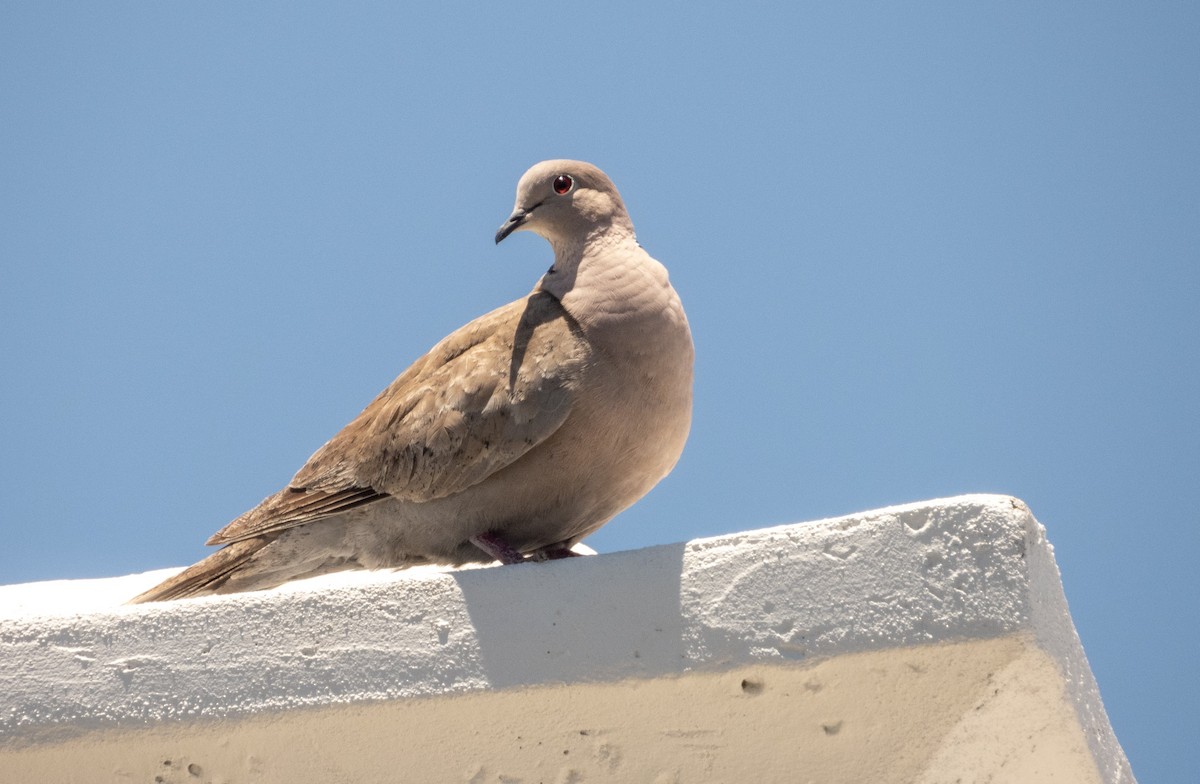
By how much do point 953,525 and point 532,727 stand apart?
102cm

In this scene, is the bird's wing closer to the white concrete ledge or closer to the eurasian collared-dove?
the eurasian collared-dove

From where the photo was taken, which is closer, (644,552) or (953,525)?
(953,525)

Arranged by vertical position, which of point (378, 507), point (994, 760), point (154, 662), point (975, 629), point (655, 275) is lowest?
point (994, 760)

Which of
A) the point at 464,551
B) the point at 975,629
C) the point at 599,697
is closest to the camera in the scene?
the point at 975,629

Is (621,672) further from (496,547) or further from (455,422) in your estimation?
(455,422)

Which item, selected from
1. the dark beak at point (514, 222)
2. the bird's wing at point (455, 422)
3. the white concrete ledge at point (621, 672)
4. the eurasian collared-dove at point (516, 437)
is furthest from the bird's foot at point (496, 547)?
the dark beak at point (514, 222)

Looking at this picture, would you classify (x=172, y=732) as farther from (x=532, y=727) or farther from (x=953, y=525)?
(x=953, y=525)

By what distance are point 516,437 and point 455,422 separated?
0.60 feet

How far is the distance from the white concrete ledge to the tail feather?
0.75 meters

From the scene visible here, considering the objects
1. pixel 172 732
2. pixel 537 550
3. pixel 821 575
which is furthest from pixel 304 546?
pixel 821 575

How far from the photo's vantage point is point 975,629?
108 inches

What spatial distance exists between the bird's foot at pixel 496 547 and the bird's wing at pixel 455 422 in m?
0.18

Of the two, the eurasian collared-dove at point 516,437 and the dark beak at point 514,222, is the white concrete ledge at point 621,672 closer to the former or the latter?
the eurasian collared-dove at point 516,437

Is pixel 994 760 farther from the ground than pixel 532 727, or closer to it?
closer to it
